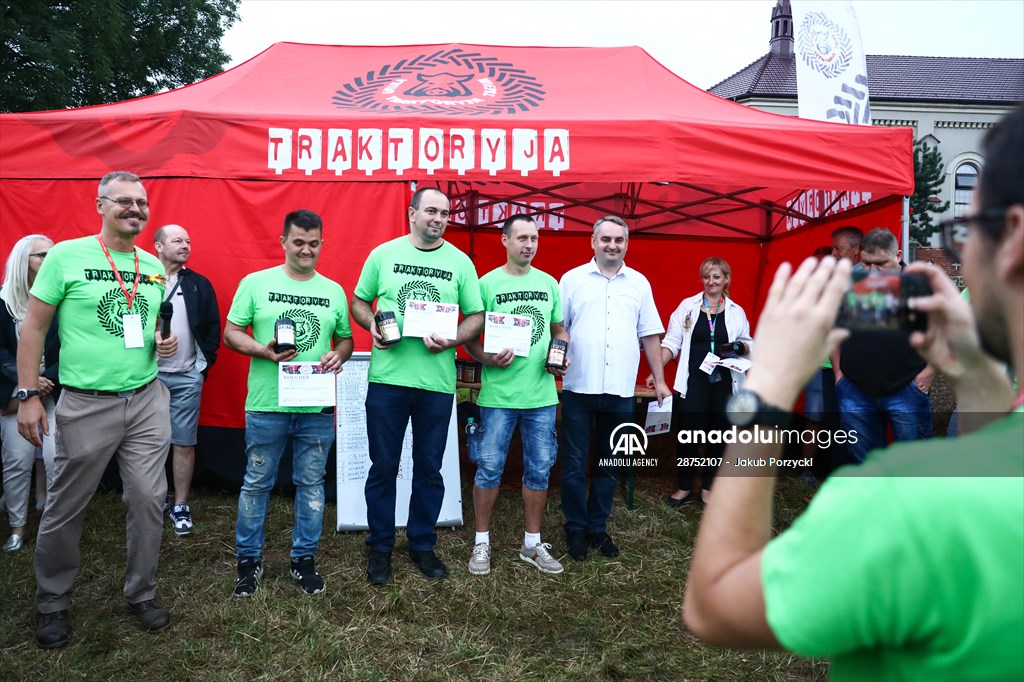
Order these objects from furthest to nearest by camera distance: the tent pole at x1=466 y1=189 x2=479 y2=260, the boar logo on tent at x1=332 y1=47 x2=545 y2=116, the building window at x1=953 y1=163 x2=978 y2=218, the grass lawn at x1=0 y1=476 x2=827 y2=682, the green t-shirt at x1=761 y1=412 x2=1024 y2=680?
the building window at x1=953 y1=163 x2=978 y2=218 → the tent pole at x1=466 y1=189 x2=479 y2=260 → the boar logo on tent at x1=332 y1=47 x2=545 y2=116 → the grass lawn at x1=0 y1=476 x2=827 y2=682 → the green t-shirt at x1=761 y1=412 x2=1024 y2=680

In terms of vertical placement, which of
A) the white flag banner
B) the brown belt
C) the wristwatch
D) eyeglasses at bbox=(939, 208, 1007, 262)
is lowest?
the brown belt

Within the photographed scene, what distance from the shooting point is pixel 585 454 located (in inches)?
176

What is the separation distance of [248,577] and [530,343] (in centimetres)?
205

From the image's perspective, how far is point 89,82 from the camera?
14086 mm

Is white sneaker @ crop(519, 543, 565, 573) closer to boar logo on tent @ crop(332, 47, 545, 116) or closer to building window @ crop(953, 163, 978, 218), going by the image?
boar logo on tent @ crop(332, 47, 545, 116)

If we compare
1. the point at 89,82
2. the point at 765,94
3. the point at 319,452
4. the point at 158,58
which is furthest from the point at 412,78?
the point at 765,94

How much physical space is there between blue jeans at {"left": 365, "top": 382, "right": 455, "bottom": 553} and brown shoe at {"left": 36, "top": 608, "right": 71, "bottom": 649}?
148cm

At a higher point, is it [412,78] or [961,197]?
[961,197]

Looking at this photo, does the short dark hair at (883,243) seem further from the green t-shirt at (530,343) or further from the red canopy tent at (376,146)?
the green t-shirt at (530,343)

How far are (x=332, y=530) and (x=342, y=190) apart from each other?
2478 millimetres

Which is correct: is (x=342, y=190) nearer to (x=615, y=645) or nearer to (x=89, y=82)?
(x=615, y=645)

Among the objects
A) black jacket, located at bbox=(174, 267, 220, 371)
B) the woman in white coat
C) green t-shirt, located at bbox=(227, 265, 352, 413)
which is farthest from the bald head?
the woman in white coat

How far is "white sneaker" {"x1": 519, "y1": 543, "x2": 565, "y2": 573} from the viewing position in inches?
164

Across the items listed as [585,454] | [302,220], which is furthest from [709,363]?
[302,220]
